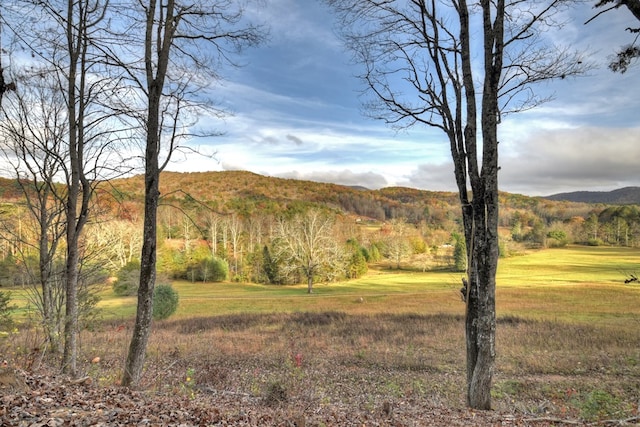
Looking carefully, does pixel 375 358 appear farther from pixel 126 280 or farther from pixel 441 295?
pixel 126 280

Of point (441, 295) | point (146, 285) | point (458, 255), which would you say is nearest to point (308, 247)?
point (441, 295)

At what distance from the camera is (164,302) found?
25391 millimetres

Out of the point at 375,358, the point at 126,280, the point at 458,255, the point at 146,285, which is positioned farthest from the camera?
the point at 458,255

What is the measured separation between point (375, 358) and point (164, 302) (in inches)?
692

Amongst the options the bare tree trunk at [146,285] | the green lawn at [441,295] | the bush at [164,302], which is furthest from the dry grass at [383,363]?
the green lawn at [441,295]

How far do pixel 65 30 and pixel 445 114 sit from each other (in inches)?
308

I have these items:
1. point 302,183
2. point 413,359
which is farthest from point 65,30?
point 302,183

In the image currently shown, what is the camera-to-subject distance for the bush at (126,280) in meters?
33.8

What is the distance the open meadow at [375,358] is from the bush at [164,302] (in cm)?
81

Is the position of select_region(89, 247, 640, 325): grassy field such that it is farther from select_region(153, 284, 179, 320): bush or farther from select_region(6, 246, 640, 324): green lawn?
select_region(153, 284, 179, 320): bush

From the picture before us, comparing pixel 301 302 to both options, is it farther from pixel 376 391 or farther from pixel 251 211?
pixel 251 211

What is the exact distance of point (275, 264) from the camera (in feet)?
171

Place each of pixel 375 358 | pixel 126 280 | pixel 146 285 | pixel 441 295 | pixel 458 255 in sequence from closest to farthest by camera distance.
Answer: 1. pixel 146 285
2. pixel 375 358
3. pixel 126 280
4. pixel 441 295
5. pixel 458 255

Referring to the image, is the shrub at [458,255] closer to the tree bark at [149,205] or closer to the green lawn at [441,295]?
the green lawn at [441,295]
